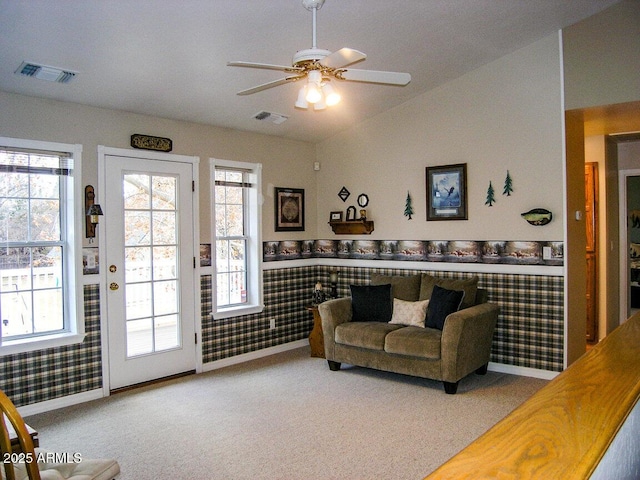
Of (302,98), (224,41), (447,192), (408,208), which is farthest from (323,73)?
(408,208)

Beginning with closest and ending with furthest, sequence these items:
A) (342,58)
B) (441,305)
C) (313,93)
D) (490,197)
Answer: (342,58) → (313,93) → (441,305) → (490,197)

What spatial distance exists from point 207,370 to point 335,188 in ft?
8.52

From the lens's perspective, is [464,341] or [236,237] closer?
[464,341]

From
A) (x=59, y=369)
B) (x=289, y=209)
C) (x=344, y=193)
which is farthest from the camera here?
(x=344, y=193)

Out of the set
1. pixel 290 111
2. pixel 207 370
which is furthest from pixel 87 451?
pixel 290 111

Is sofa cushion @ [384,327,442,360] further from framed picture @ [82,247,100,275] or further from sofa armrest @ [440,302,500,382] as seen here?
framed picture @ [82,247,100,275]

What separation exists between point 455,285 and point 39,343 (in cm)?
358

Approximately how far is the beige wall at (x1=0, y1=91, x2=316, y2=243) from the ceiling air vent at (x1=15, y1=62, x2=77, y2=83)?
380 mm

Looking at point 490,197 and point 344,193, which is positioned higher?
point 344,193

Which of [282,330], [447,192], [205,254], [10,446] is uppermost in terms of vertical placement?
[447,192]

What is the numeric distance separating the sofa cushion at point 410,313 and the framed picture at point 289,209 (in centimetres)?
170

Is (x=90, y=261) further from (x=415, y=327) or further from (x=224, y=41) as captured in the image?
(x=415, y=327)

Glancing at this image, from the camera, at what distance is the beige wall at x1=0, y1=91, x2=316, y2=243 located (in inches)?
154

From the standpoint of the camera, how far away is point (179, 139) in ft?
16.0
